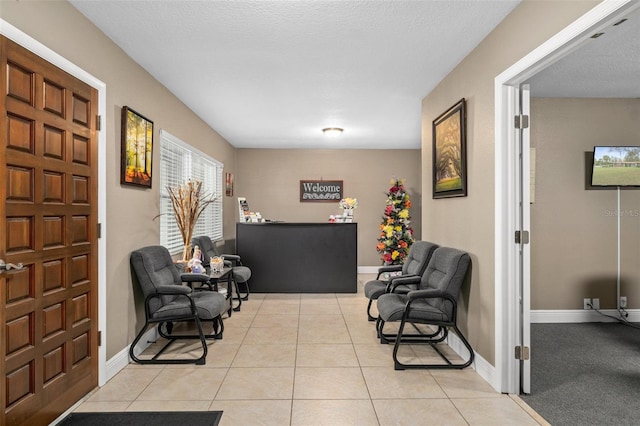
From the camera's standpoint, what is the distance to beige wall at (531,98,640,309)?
4375 millimetres

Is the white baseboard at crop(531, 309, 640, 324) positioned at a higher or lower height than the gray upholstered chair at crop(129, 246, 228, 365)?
lower

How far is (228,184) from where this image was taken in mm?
7164

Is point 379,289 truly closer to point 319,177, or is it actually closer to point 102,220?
point 102,220

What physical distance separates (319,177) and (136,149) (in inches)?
195

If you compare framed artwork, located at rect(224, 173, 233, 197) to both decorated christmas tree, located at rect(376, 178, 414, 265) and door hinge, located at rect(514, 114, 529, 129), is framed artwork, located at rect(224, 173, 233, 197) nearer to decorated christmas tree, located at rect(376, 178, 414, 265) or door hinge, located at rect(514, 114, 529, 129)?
decorated christmas tree, located at rect(376, 178, 414, 265)

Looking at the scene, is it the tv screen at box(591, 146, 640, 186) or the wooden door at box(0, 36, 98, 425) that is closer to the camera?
the wooden door at box(0, 36, 98, 425)

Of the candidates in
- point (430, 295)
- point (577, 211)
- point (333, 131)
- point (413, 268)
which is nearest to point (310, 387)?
point (430, 295)

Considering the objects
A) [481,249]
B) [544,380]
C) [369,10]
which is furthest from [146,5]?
[544,380]

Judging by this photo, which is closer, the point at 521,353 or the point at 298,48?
the point at 521,353

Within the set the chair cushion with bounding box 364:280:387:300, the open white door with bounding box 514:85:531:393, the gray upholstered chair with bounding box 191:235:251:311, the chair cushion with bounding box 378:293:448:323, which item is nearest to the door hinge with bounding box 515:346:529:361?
the open white door with bounding box 514:85:531:393

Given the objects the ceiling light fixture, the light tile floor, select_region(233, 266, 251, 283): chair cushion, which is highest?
the ceiling light fixture

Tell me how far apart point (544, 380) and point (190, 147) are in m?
4.61

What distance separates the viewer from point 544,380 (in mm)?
2895

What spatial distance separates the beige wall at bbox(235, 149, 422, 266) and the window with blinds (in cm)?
144
